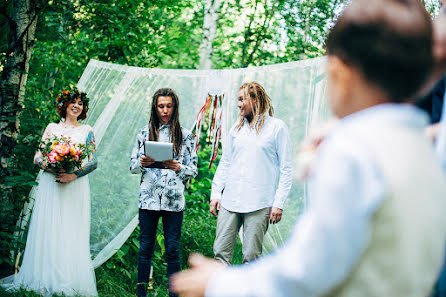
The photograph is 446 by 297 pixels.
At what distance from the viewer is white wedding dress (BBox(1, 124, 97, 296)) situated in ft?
14.0

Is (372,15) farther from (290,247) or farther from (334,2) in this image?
(334,2)

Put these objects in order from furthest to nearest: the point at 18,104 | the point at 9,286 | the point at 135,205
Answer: the point at 135,205 < the point at 18,104 < the point at 9,286

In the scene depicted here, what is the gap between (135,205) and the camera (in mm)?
4922

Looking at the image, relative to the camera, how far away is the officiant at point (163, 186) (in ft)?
12.8

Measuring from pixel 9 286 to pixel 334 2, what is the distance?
7.99m

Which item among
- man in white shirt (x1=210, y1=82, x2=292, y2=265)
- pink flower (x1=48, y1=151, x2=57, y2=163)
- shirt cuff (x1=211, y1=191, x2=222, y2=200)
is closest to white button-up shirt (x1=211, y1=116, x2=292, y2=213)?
man in white shirt (x1=210, y1=82, x2=292, y2=265)

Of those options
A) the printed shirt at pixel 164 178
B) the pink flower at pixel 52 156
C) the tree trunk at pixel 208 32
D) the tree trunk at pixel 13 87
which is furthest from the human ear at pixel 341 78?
the tree trunk at pixel 208 32

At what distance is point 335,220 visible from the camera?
688 millimetres

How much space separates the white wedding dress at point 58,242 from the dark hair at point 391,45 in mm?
4055

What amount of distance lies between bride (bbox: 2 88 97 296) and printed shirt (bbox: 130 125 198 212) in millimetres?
699

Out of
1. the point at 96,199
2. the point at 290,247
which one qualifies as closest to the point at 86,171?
the point at 96,199

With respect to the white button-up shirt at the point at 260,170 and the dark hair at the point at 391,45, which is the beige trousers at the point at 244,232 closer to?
the white button-up shirt at the point at 260,170

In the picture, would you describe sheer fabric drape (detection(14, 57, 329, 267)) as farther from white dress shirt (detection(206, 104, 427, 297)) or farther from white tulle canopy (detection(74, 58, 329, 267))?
white dress shirt (detection(206, 104, 427, 297))

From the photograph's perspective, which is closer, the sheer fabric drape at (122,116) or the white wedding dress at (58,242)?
the white wedding dress at (58,242)
